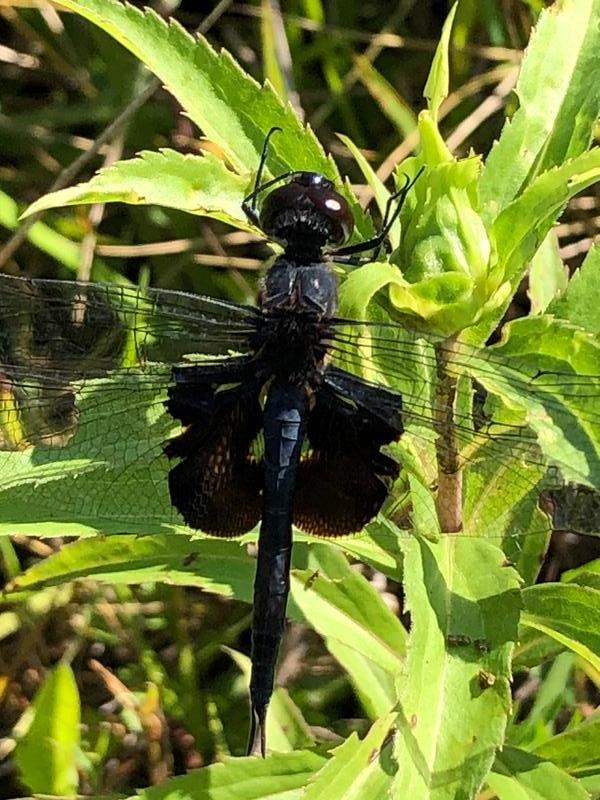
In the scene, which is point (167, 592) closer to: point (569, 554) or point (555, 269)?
point (569, 554)

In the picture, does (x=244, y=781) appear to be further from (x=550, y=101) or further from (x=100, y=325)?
(x=550, y=101)

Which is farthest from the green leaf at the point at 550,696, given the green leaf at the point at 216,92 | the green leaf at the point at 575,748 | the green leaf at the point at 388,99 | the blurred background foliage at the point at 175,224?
the green leaf at the point at 388,99

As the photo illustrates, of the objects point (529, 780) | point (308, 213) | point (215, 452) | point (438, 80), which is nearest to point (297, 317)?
point (308, 213)

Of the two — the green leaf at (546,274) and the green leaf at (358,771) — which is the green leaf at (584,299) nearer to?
the green leaf at (546,274)

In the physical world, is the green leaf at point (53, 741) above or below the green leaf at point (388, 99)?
below

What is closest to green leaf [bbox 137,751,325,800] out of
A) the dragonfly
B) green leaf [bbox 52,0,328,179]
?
the dragonfly

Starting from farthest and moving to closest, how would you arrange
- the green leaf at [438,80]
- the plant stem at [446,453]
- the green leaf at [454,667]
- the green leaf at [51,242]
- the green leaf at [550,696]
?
the green leaf at [51,242], the green leaf at [550,696], the plant stem at [446,453], the green leaf at [438,80], the green leaf at [454,667]
